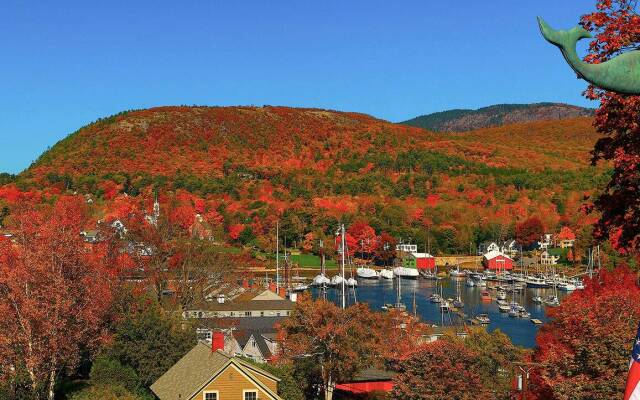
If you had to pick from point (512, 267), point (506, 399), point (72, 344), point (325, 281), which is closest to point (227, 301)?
point (72, 344)

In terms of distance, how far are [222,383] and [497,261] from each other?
107 meters

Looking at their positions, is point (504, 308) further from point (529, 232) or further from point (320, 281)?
point (529, 232)

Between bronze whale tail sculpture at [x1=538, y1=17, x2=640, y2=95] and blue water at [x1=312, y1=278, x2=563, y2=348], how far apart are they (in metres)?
60.4

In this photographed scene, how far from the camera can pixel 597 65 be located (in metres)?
5.02

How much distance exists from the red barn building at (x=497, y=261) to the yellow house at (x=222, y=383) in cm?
10305

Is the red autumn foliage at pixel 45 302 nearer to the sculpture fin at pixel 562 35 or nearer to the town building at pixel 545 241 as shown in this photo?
the sculpture fin at pixel 562 35

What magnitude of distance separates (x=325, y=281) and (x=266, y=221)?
37648mm

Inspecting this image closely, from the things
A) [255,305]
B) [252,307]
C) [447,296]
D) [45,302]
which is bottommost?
[447,296]

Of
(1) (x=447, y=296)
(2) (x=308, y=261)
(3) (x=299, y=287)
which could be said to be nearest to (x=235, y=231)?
(2) (x=308, y=261)

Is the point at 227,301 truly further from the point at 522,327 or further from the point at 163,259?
the point at 522,327

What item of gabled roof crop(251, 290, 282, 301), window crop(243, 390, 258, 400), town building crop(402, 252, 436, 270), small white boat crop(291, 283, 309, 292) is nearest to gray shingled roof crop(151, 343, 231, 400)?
window crop(243, 390, 258, 400)

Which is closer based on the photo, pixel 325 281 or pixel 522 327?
pixel 522 327

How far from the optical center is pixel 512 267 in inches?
5315

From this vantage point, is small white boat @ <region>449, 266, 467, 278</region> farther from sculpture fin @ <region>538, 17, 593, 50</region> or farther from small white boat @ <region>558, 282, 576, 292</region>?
sculpture fin @ <region>538, 17, 593, 50</region>
